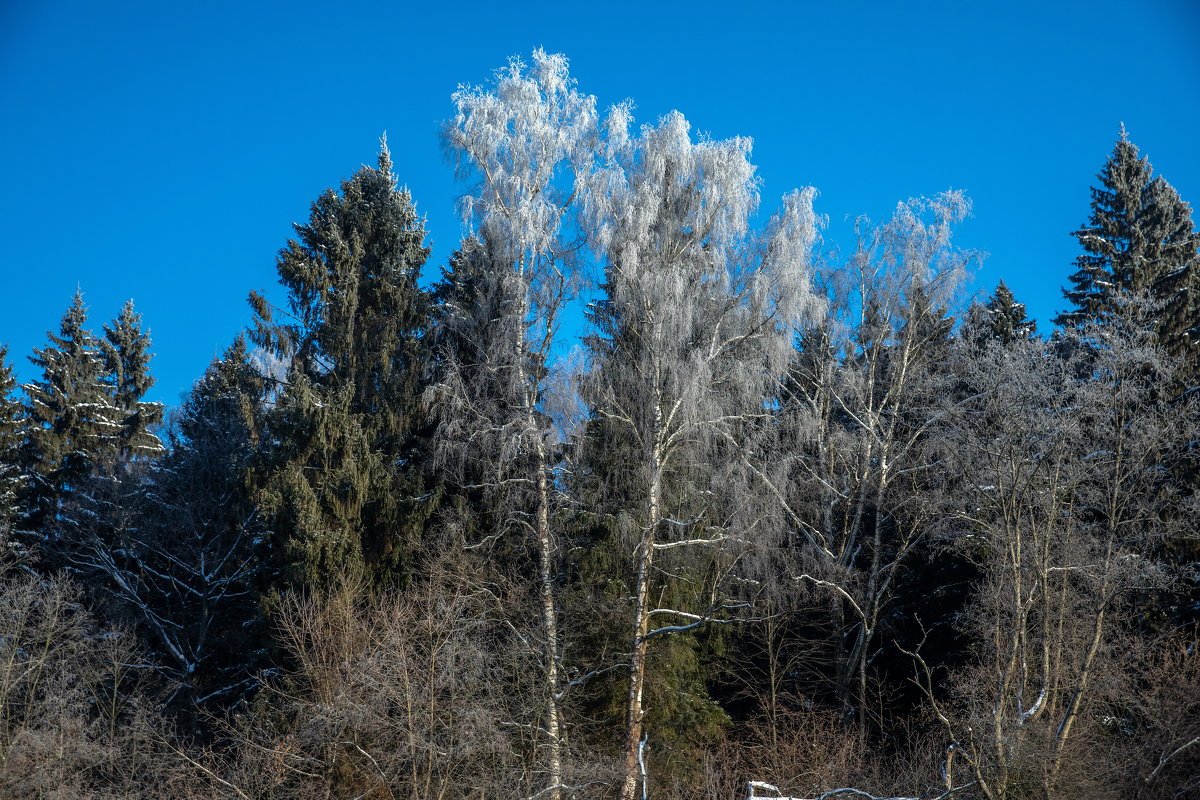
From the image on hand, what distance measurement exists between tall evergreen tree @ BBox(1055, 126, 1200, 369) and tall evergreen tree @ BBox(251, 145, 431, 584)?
53.4 ft

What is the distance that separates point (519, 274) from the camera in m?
18.7

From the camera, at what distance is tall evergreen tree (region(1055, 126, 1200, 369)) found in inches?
813

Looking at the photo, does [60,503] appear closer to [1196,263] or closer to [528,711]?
[528,711]

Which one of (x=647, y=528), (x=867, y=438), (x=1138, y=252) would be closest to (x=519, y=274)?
(x=647, y=528)

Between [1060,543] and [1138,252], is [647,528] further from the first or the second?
[1138,252]

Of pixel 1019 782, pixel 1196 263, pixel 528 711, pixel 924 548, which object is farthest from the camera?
pixel 924 548

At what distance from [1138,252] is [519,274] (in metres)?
16.1

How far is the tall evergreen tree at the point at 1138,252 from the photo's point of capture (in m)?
20.7

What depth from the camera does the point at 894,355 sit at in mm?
22297

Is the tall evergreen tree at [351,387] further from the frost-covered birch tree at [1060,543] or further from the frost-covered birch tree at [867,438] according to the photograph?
the frost-covered birch tree at [1060,543]

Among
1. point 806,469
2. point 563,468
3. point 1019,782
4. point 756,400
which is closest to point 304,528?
point 563,468

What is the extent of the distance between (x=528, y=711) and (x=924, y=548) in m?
12.2

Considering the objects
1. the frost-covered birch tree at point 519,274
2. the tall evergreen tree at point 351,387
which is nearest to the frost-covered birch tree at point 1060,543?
the frost-covered birch tree at point 519,274

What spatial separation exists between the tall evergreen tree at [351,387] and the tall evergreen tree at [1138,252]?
16.3 meters
